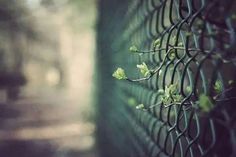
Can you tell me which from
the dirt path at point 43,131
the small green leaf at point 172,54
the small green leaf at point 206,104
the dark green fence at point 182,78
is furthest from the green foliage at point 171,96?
the dirt path at point 43,131

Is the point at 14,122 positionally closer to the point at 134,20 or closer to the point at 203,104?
the point at 134,20

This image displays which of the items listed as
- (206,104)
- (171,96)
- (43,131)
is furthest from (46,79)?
(206,104)

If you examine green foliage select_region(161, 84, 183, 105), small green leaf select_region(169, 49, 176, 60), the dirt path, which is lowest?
the dirt path

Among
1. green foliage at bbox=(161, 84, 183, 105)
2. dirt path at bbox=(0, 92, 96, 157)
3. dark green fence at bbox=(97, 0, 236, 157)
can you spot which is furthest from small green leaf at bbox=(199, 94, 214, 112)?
dirt path at bbox=(0, 92, 96, 157)

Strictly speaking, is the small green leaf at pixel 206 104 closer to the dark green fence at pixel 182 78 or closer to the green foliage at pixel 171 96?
the dark green fence at pixel 182 78

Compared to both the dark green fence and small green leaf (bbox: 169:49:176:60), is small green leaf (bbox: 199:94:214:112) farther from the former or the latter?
small green leaf (bbox: 169:49:176:60)

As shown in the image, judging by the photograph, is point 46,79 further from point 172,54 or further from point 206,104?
point 206,104
